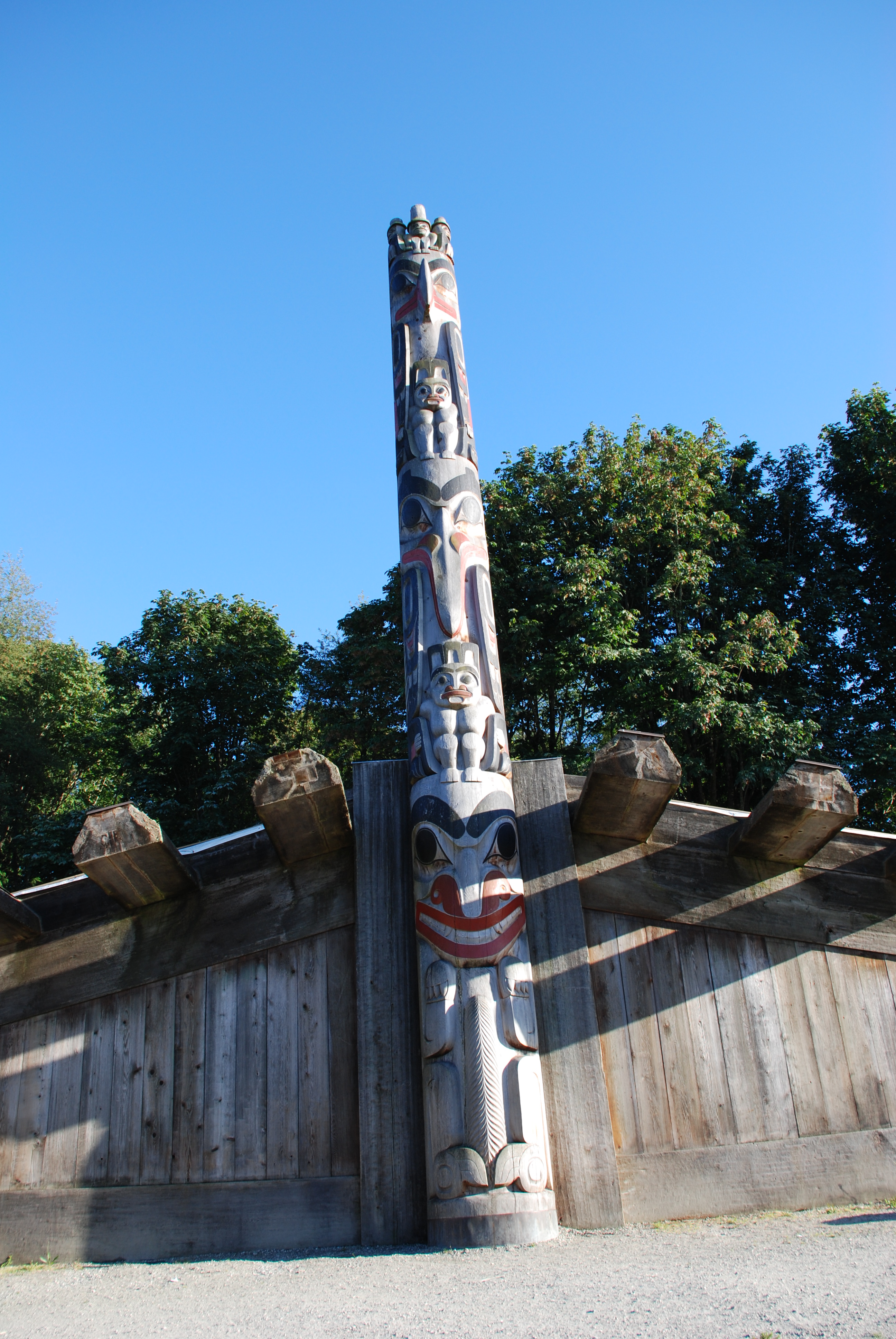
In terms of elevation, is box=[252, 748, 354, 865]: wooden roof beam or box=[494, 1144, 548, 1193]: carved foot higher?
A: box=[252, 748, 354, 865]: wooden roof beam

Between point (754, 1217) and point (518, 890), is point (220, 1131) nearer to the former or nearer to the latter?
point (518, 890)

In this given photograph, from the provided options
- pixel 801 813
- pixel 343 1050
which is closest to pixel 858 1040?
pixel 801 813

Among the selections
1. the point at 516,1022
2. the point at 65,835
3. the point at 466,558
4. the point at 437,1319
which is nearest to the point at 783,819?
the point at 516,1022

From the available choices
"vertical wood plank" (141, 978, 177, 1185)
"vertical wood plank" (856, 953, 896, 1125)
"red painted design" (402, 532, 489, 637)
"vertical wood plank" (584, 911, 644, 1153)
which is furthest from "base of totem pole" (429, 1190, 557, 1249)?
"red painted design" (402, 532, 489, 637)

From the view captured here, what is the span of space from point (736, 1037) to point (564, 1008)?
0.88 m

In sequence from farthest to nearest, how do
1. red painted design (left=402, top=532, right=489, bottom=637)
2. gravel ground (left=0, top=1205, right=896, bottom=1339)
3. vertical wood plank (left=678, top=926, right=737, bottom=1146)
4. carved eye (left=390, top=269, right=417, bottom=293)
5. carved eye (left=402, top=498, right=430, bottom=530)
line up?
carved eye (left=390, top=269, right=417, bottom=293) < carved eye (left=402, top=498, right=430, bottom=530) < red painted design (left=402, top=532, right=489, bottom=637) < vertical wood plank (left=678, top=926, right=737, bottom=1146) < gravel ground (left=0, top=1205, right=896, bottom=1339)

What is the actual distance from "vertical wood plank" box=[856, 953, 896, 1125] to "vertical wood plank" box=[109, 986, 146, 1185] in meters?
3.55

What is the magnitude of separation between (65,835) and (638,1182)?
47.8 ft

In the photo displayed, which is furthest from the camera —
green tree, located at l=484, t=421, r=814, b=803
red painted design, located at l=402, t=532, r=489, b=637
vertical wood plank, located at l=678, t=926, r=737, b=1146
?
green tree, located at l=484, t=421, r=814, b=803

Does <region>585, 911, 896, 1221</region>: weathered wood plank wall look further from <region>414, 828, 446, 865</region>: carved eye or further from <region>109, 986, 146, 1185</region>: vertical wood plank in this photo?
<region>109, 986, 146, 1185</region>: vertical wood plank

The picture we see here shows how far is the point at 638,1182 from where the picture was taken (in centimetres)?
418

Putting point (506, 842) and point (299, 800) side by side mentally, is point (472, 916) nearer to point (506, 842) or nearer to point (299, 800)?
point (506, 842)

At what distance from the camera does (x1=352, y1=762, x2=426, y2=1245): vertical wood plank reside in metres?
Result: 4.07

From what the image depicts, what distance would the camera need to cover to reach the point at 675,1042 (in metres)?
4.48
